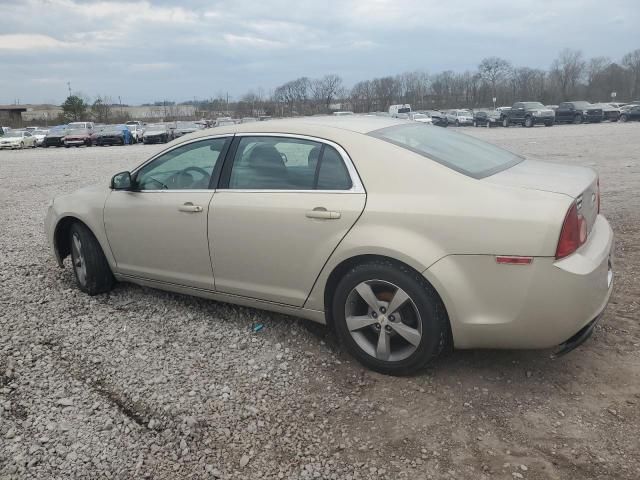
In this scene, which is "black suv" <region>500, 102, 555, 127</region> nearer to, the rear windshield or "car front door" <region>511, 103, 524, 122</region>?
"car front door" <region>511, 103, 524, 122</region>

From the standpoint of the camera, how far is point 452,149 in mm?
3686

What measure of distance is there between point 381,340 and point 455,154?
129 cm

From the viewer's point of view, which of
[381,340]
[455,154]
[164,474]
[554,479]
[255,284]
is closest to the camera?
[554,479]

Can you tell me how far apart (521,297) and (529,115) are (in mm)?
40368

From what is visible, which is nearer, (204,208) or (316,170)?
(316,170)

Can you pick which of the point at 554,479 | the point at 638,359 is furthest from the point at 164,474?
the point at 638,359

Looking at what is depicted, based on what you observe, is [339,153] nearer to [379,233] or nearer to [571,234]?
[379,233]

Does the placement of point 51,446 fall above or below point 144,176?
below

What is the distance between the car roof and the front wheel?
3.31 feet

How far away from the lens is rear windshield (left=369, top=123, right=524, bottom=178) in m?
3.38

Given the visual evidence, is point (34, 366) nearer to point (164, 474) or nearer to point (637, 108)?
point (164, 474)

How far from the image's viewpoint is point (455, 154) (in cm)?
358

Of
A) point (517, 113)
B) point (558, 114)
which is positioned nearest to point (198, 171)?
point (517, 113)

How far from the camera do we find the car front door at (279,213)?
3.41 meters
